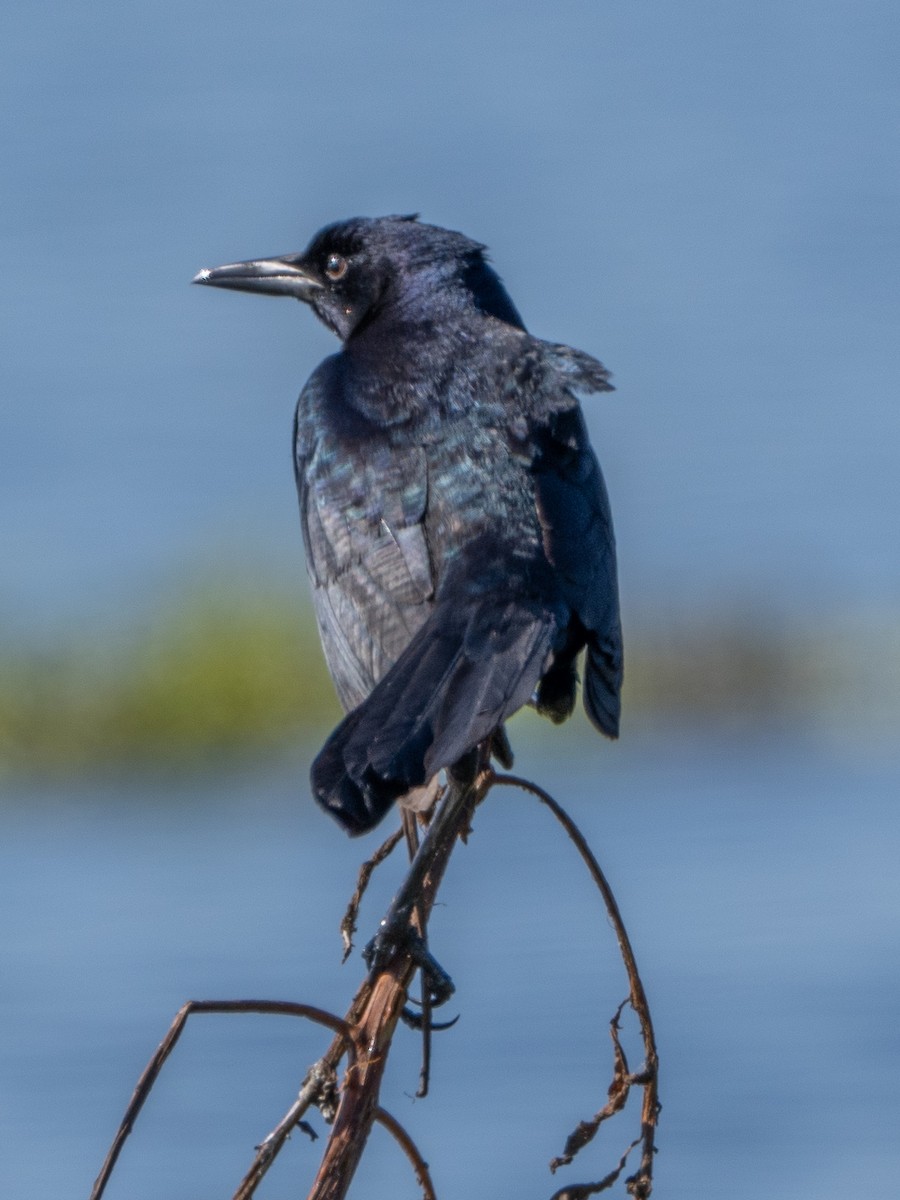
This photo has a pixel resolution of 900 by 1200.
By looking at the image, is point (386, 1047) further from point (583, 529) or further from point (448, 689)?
point (583, 529)

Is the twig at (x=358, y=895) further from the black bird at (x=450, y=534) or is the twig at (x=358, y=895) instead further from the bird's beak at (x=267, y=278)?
the bird's beak at (x=267, y=278)

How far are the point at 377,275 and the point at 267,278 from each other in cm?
39

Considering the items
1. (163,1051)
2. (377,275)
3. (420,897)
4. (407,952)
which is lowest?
(163,1051)

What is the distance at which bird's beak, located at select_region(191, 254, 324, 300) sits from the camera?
214 inches

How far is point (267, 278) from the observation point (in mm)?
5500

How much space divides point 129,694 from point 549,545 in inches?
398

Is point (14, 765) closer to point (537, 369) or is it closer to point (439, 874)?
point (537, 369)

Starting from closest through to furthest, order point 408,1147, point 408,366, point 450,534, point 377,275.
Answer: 1. point 408,1147
2. point 450,534
3. point 408,366
4. point 377,275

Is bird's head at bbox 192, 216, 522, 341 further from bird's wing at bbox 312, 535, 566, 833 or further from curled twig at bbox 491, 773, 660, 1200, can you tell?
curled twig at bbox 491, 773, 660, 1200

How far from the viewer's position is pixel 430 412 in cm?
444

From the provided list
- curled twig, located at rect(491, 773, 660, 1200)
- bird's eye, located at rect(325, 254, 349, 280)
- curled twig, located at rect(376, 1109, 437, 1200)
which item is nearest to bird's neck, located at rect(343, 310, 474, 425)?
bird's eye, located at rect(325, 254, 349, 280)

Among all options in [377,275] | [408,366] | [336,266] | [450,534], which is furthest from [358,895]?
[336,266]

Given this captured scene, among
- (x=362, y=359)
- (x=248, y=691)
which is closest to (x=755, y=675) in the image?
(x=248, y=691)

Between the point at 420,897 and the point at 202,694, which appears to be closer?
the point at 420,897
